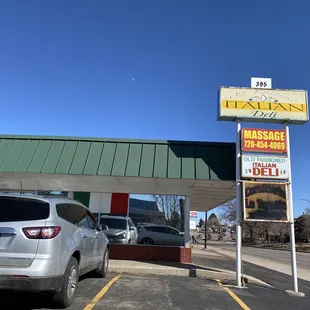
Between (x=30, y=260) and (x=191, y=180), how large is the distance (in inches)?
258

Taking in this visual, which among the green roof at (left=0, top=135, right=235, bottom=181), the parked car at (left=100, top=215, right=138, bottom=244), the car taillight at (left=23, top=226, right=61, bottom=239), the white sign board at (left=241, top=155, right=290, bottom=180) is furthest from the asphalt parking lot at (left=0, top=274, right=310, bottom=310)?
the parked car at (left=100, top=215, right=138, bottom=244)

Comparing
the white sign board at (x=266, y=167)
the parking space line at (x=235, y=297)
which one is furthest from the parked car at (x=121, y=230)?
the white sign board at (x=266, y=167)

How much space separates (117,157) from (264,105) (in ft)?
15.5

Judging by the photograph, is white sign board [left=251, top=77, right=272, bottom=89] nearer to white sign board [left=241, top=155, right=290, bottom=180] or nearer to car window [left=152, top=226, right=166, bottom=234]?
white sign board [left=241, top=155, right=290, bottom=180]

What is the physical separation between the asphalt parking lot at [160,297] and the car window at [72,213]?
1.41 m

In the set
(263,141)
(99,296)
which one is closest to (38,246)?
(99,296)

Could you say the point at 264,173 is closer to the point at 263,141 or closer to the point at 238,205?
the point at 263,141

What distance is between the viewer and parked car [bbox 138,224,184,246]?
13.3 meters

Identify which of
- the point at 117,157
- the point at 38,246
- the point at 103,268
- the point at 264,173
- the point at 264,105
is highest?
the point at 264,105

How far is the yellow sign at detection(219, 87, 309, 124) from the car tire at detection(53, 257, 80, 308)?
6100mm

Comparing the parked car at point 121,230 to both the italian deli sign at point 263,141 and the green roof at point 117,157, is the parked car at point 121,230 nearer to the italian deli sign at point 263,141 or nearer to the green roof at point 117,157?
the green roof at point 117,157

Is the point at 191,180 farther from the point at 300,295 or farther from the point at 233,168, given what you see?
the point at 300,295

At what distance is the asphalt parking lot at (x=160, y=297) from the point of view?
6.13m

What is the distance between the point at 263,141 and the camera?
32.5 ft
